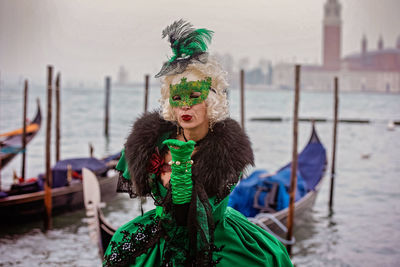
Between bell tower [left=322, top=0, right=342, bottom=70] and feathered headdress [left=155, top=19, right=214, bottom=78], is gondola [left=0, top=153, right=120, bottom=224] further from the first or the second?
bell tower [left=322, top=0, right=342, bottom=70]

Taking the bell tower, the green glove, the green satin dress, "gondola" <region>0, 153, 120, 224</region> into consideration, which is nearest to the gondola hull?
"gondola" <region>0, 153, 120, 224</region>

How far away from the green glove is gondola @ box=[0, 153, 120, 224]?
15.4ft

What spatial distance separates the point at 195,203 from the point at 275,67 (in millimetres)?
83744

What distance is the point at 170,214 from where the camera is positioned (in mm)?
1369

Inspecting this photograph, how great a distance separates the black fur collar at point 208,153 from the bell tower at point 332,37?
88.0m

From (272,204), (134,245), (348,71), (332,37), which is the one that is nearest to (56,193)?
(272,204)

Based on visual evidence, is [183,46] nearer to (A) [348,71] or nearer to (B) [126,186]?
(B) [126,186]

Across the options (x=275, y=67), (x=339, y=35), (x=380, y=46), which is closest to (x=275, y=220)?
(x=275, y=67)

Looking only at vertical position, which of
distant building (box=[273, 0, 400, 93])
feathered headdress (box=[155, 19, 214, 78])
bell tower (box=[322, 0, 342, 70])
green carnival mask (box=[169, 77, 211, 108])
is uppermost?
bell tower (box=[322, 0, 342, 70])

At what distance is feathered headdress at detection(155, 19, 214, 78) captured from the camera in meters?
1.51

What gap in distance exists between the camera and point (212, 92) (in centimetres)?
155

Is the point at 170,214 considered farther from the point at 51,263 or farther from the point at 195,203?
the point at 51,263

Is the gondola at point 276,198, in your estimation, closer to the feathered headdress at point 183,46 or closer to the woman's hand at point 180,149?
the feathered headdress at point 183,46

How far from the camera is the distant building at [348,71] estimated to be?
82.2 meters
